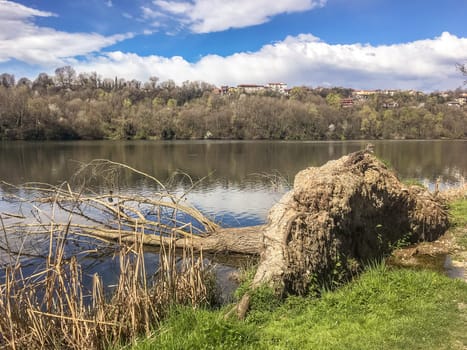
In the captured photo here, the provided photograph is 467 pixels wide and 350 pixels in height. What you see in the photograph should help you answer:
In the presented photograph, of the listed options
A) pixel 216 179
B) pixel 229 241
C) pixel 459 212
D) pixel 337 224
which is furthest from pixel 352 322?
pixel 216 179

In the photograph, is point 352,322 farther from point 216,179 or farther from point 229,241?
point 216,179

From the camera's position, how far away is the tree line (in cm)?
10412

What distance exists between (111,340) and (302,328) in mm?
3407

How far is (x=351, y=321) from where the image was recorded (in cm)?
715

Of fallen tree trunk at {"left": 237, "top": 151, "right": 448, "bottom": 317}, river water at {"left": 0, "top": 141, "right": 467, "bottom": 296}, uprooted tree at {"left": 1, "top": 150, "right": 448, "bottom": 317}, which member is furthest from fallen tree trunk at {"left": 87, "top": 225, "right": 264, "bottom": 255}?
fallen tree trunk at {"left": 237, "top": 151, "right": 448, "bottom": 317}

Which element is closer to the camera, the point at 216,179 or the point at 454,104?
the point at 216,179

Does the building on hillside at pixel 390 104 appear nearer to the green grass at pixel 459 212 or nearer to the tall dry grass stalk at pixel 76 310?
the green grass at pixel 459 212

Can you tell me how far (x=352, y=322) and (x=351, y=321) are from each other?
47 millimetres

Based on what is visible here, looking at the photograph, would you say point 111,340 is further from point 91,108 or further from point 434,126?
point 434,126

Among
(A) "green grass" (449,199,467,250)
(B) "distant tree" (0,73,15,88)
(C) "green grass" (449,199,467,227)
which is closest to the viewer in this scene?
(A) "green grass" (449,199,467,250)

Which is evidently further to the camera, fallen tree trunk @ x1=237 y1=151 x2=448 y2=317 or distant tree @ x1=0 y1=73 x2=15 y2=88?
distant tree @ x1=0 y1=73 x2=15 y2=88

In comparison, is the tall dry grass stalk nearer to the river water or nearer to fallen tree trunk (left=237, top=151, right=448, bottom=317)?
fallen tree trunk (left=237, top=151, right=448, bottom=317)

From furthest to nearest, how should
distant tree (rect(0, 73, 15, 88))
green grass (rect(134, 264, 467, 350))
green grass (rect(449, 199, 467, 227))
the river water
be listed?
1. distant tree (rect(0, 73, 15, 88))
2. the river water
3. green grass (rect(449, 199, 467, 227))
4. green grass (rect(134, 264, 467, 350))

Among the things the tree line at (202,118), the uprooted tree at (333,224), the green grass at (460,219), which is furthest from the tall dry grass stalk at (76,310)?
the tree line at (202,118)
